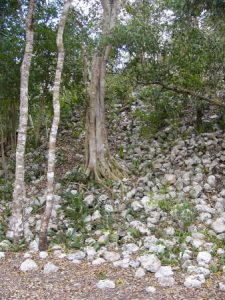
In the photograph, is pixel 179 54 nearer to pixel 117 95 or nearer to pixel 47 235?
pixel 47 235

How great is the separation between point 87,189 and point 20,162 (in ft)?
6.95

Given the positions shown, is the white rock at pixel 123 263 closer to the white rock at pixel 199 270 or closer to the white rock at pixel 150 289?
the white rock at pixel 150 289

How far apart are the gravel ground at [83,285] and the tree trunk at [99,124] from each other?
2990mm

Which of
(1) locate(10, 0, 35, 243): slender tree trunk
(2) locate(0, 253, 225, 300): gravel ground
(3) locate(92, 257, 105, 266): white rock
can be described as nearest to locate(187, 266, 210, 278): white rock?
(2) locate(0, 253, 225, 300): gravel ground

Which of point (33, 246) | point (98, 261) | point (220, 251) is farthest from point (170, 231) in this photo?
point (33, 246)

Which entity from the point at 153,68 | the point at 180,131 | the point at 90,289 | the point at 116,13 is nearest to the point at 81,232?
the point at 90,289

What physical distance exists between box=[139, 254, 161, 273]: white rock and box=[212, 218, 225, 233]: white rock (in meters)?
1.19

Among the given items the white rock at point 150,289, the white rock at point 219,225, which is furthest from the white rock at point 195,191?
the white rock at point 150,289

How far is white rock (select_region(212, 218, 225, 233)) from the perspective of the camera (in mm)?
5705

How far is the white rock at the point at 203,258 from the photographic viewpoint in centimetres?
495

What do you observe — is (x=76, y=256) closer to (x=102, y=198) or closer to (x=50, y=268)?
(x=50, y=268)

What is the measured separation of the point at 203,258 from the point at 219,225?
36.5 inches

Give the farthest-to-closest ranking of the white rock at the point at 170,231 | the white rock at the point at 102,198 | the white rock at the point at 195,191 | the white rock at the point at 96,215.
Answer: the white rock at the point at 102,198
the white rock at the point at 195,191
the white rock at the point at 96,215
the white rock at the point at 170,231

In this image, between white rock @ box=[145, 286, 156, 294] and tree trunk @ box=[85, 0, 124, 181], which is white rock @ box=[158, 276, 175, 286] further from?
tree trunk @ box=[85, 0, 124, 181]
